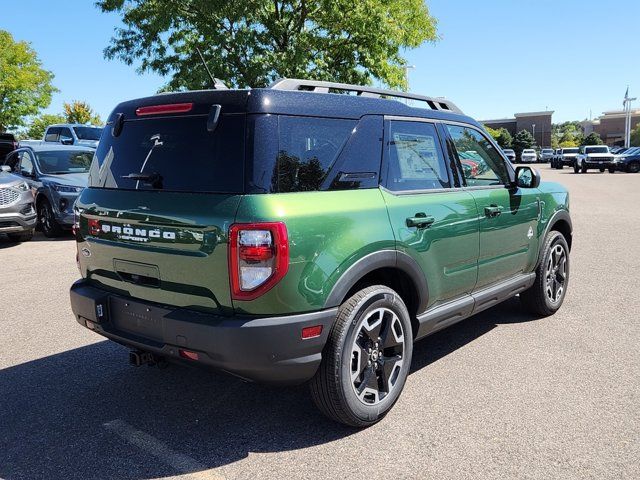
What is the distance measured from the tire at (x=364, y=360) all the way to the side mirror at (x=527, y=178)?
2047 millimetres

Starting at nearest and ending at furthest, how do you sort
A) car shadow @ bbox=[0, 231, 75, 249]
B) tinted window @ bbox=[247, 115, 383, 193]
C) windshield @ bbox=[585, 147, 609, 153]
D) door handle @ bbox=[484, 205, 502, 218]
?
tinted window @ bbox=[247, 115, 383, 193] < door handle @ bbox=[484, 205, 502, 218] < car shadow @ bbox=[0, 231, 75, 249] < windshield @ bbox=[585, 147, 609, 153]

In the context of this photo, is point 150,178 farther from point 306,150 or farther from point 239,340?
point 239,340

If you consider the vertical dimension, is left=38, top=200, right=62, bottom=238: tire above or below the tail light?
below

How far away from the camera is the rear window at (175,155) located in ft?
9.49

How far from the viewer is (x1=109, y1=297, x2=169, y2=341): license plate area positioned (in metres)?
3.06

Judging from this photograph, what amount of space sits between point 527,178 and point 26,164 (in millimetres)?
10565

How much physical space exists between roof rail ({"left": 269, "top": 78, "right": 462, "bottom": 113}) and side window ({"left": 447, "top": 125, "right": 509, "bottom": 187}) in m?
0.24

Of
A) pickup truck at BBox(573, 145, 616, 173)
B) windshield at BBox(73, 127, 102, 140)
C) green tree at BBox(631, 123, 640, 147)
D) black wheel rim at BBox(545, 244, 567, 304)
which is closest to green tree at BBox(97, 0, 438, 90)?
windshield at BBox(73, 127, 102, 140)

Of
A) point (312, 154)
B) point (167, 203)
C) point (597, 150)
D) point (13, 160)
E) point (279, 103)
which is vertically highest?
point (597, 150)

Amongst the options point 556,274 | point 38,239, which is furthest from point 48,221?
point 556,274

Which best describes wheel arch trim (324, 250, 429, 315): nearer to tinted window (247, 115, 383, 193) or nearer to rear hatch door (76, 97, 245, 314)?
tinted window (247, 115, 383, 193)

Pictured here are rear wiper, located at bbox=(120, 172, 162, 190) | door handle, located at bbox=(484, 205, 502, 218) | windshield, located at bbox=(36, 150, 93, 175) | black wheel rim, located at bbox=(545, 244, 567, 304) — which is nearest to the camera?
rear wiper, located at bbox=(120, 172, 162, 190)

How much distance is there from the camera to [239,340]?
274 centimetres

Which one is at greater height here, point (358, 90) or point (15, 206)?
point (358, 90)
